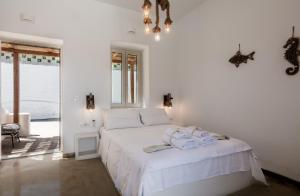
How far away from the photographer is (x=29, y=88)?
496cm

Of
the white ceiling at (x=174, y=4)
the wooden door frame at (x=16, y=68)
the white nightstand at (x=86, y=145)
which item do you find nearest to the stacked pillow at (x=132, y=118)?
the white nightstand at (x=86, y=145)

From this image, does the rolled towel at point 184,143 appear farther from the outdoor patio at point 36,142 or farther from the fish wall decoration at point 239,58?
the outdoor patio at point 36,142

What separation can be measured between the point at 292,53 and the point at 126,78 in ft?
10.0

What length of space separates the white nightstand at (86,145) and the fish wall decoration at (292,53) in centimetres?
331

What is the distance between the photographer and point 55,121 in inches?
232

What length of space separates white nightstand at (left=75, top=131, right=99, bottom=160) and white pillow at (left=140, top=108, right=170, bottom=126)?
987mm

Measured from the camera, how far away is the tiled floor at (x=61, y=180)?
219cm

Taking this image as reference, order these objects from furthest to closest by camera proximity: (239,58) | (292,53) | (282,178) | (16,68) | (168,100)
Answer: (16,68), (168,100), (239,58), (282,178), (292,53)

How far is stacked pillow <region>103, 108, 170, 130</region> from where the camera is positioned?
332cm

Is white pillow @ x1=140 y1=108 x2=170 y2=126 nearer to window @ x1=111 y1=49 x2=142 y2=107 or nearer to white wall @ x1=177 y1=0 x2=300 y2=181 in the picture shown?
window @ x1=111 y1=49 x2=142 y2=107

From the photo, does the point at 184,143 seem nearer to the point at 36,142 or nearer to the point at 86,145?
the point at 86,145

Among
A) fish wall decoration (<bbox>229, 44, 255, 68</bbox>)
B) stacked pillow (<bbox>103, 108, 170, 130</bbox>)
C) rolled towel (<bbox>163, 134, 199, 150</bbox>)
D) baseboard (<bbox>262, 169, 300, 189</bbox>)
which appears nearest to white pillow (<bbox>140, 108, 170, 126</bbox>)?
stacked pillow (<bbox>103, 108, 170, 130</bbox>)

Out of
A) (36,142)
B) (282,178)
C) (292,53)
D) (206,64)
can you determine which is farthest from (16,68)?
(282,178)

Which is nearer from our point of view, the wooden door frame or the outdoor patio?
the outdoor patio
